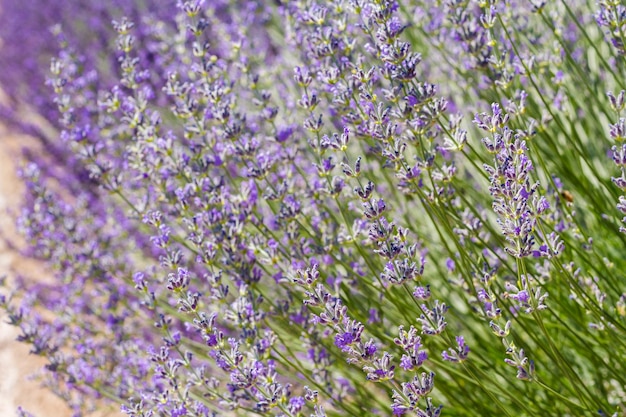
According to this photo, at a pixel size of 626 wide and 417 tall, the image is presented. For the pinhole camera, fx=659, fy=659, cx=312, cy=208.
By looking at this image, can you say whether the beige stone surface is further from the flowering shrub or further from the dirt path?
the flowering shrub

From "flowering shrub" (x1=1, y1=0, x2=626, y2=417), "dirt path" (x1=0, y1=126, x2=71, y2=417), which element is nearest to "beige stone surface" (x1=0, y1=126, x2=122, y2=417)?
"dirt path" (x1=0, y1=126, x2=71, y2=417)

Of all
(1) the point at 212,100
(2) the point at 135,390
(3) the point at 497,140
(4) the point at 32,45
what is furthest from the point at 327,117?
(4) the point at 32,45

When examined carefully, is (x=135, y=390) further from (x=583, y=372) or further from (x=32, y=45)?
(x=32, y=45)

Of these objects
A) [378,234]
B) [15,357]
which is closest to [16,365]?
[15,357]

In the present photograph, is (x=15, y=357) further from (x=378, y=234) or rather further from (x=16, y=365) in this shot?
(x=378, y=234)

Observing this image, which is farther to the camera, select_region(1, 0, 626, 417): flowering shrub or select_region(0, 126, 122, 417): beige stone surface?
select_region(0, 126, 122, 417): beige stone surface
